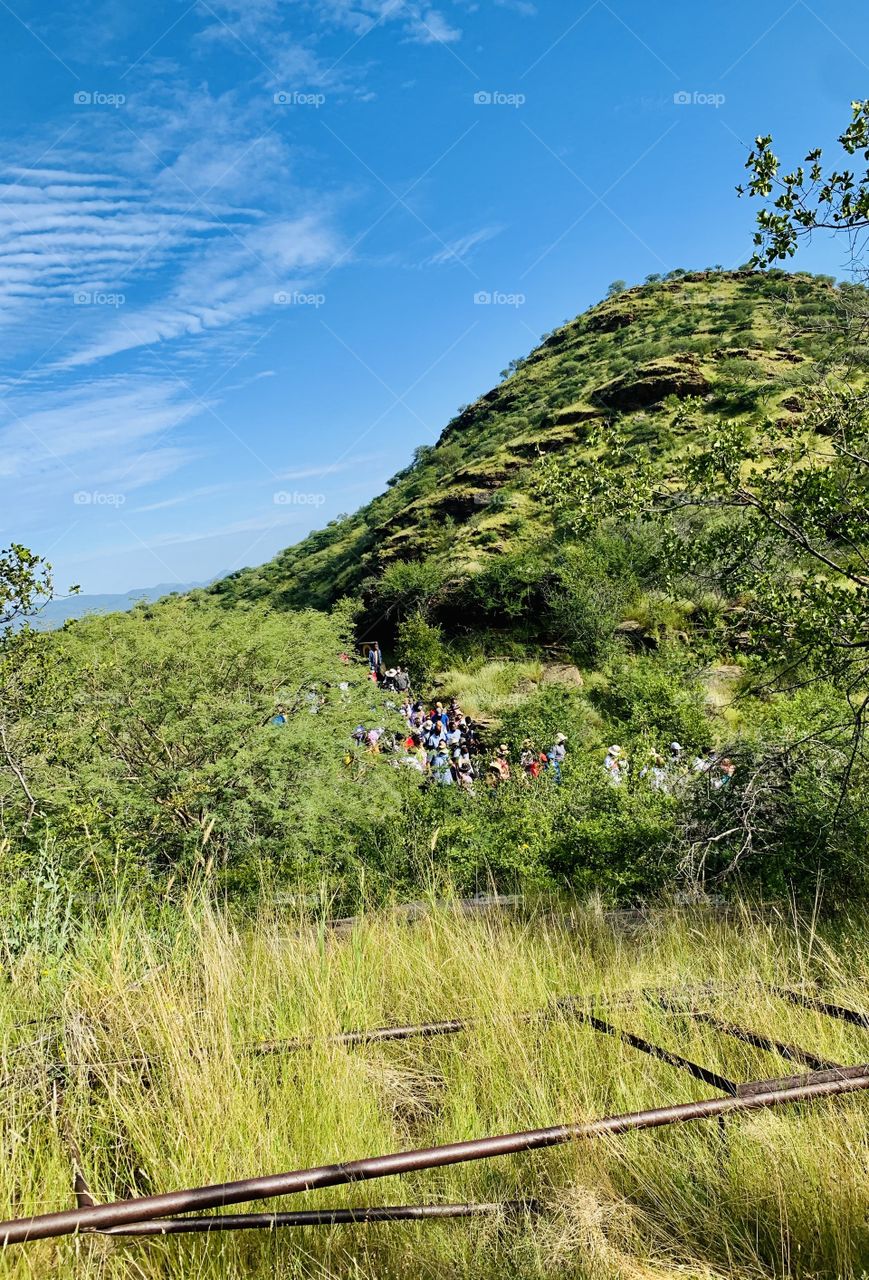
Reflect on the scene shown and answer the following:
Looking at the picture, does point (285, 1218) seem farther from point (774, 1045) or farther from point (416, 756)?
point (416, 756)

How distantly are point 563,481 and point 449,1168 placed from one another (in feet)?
20.0

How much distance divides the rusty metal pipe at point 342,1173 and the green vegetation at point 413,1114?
379 mm

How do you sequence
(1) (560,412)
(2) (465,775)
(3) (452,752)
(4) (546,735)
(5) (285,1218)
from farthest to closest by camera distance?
(1) (560,412)
(4) (546,735)
(3) (452,752)
(2) (465,775)
(5) (285,1218)

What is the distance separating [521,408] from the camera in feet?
204

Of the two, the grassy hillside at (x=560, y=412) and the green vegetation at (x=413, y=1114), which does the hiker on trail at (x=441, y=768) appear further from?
the grassy hillside at (x=560, y=412)

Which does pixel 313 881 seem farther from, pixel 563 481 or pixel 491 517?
pixel 491 517

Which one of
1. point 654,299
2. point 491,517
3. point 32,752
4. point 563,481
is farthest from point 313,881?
point 654,299

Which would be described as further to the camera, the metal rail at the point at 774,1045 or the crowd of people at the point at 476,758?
the crowd of people at the point at 476,758

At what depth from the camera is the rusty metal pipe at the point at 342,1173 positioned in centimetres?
167

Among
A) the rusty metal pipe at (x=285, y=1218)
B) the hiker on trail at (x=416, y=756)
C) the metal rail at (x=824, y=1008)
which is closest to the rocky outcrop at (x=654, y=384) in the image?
→ the hiker on trail at (x=416, y=756)

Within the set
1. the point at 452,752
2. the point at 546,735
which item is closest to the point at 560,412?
the point at 546,735

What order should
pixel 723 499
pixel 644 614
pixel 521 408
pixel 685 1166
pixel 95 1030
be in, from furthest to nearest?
pixel 521 408 → pixel 644 614 → pixel 723 499 → pixel 95 1030 → pixel 685 1166

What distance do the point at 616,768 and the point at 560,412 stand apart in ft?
131

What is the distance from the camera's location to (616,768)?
12516 mm
